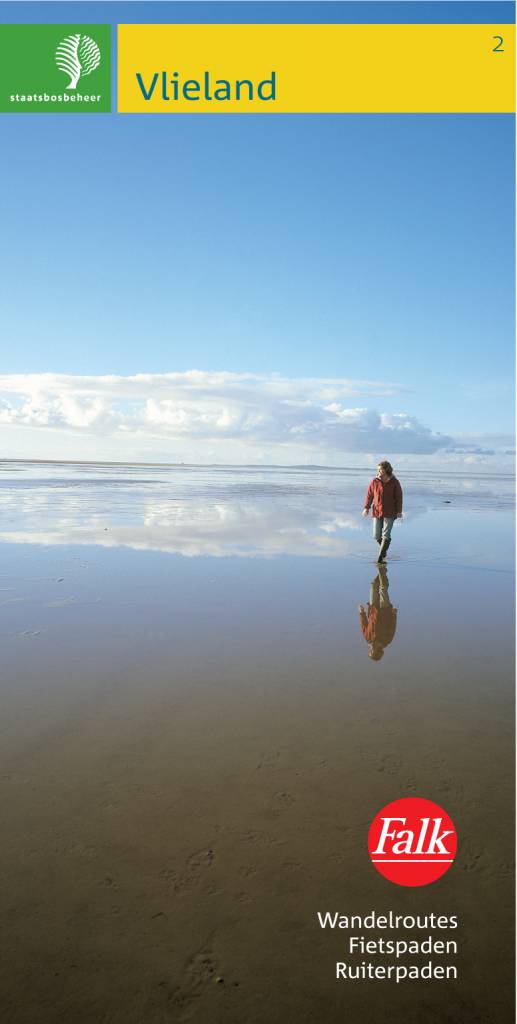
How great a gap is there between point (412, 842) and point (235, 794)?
3.80 feet

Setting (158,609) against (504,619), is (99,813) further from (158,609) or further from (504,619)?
(504,619)

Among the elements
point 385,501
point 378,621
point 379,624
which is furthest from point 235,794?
point 385,501

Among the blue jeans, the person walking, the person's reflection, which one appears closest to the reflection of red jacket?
the person's reflection

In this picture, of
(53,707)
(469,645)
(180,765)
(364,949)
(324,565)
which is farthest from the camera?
(324,565)

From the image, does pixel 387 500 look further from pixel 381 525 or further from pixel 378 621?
pixel 378 621

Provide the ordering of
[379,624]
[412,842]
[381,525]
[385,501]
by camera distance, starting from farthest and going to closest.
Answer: [381,525]
[385,501]
[379,624]
[412,842]

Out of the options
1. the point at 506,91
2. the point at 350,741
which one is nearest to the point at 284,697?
the point at 350,741

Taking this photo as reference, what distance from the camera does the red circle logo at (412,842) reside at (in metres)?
3.33

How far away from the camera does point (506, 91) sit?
23.8 feet

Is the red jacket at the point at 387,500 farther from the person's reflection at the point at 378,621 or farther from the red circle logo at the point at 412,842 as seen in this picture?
the red circle logo at the point at 412,842

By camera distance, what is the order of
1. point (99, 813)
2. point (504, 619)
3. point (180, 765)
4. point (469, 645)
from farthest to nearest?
point (504, 619), point (469, 645), point (180, 765), point (99, 813)

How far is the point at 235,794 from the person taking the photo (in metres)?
3.89

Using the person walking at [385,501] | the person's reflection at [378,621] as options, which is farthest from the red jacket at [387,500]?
the person's reflection at [378,621]

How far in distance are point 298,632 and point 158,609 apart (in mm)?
2173
